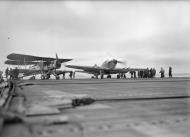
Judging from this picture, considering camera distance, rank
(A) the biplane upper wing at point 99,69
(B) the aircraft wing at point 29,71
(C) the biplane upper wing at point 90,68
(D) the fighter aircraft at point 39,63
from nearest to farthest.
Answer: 1. (D) the fighter aircraft at point 39,63
2. (B) the aircraft wing at point 29,71
3. (C) the biplane upper wing at point 90,68
4. (A) the biplane upper wing at point 99,69

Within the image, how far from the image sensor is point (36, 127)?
11.9ft

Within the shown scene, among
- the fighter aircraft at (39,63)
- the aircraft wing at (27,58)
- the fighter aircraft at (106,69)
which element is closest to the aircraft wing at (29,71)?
the fighter aircraft at (39,63)

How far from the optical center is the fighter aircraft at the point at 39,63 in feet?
131

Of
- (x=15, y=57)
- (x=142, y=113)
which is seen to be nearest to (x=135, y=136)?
(x=142, y=113)

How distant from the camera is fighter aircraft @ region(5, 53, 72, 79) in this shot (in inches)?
1577

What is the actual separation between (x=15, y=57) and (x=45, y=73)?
6.09 meters

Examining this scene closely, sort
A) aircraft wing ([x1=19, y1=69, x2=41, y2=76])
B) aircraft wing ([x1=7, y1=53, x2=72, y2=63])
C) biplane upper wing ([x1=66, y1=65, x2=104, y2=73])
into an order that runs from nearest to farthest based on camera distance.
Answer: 1. aircraft wing ([x1=7, y1=53, x2=72, y2=63])
2. aircraft wing ([x1=19, y1=69, x2=41, y2=76])
3. biplane upper wing ([x1=66, y1=65, x2=104, y2=73])

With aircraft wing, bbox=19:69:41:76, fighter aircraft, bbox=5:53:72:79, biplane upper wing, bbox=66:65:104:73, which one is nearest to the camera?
fighter aircraft, bbox=5:53:72:79

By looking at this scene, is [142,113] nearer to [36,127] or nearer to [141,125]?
[141,125]

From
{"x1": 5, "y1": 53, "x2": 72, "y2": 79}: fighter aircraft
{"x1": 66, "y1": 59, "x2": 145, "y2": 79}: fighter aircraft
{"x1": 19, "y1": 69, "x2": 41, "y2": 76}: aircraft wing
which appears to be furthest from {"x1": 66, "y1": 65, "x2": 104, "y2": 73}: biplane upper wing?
{"x1": 19, "y1": 69, "x2": 41, "y2": 76}: aircraft wing

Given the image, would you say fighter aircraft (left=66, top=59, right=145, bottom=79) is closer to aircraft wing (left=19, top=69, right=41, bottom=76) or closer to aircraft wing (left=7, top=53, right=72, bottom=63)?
aircraft wing (left=7, top=53, right=72, bottom=63)

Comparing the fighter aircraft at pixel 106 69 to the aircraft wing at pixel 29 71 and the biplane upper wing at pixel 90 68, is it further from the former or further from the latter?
the aircraft wing at pixel 29 71

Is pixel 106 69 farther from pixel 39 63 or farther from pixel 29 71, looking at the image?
pixel 29 71

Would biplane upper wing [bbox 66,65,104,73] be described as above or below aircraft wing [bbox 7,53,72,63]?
below
